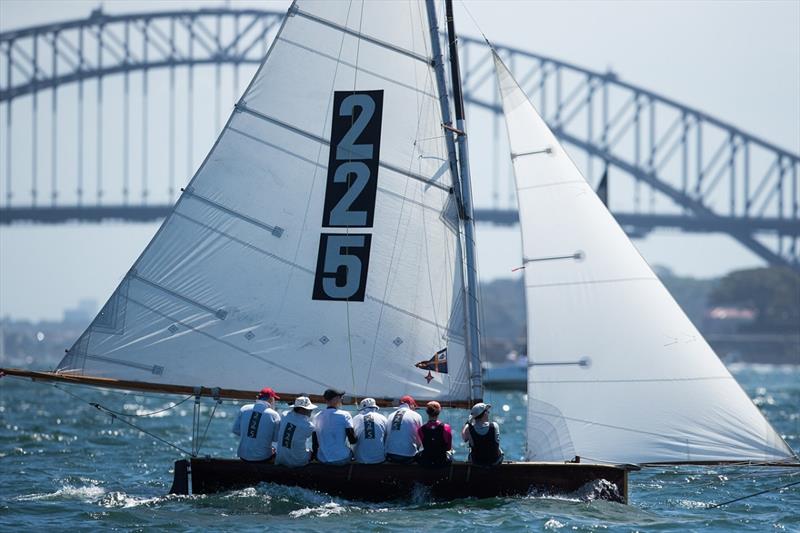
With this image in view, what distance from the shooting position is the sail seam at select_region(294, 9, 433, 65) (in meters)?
12.8

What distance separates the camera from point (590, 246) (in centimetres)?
1206

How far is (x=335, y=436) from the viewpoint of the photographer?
38.9 ft

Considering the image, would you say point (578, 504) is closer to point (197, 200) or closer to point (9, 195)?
point (197, 200)

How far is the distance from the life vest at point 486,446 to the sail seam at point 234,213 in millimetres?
2657

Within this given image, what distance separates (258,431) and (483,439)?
6.24ft

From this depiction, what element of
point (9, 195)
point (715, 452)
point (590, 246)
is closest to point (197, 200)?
point (590, 246)

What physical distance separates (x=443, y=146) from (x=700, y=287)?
489 feet

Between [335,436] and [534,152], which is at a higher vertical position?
[534,152]

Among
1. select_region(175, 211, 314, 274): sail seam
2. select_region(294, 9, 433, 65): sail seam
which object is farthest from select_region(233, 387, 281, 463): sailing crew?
select_region(294, 9, 433, 65): sail seam

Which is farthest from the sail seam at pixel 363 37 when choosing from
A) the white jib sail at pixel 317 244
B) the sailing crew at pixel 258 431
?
the sailing crew at pixel 258 431

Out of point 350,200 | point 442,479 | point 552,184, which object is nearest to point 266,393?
point 442,479

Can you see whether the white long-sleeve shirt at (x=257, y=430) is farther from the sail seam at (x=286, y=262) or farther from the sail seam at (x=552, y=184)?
the sail seam at (x=552, y=184)

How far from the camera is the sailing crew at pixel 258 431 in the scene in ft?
39.3

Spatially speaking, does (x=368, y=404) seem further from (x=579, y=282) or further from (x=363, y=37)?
(x=363, y=37)
